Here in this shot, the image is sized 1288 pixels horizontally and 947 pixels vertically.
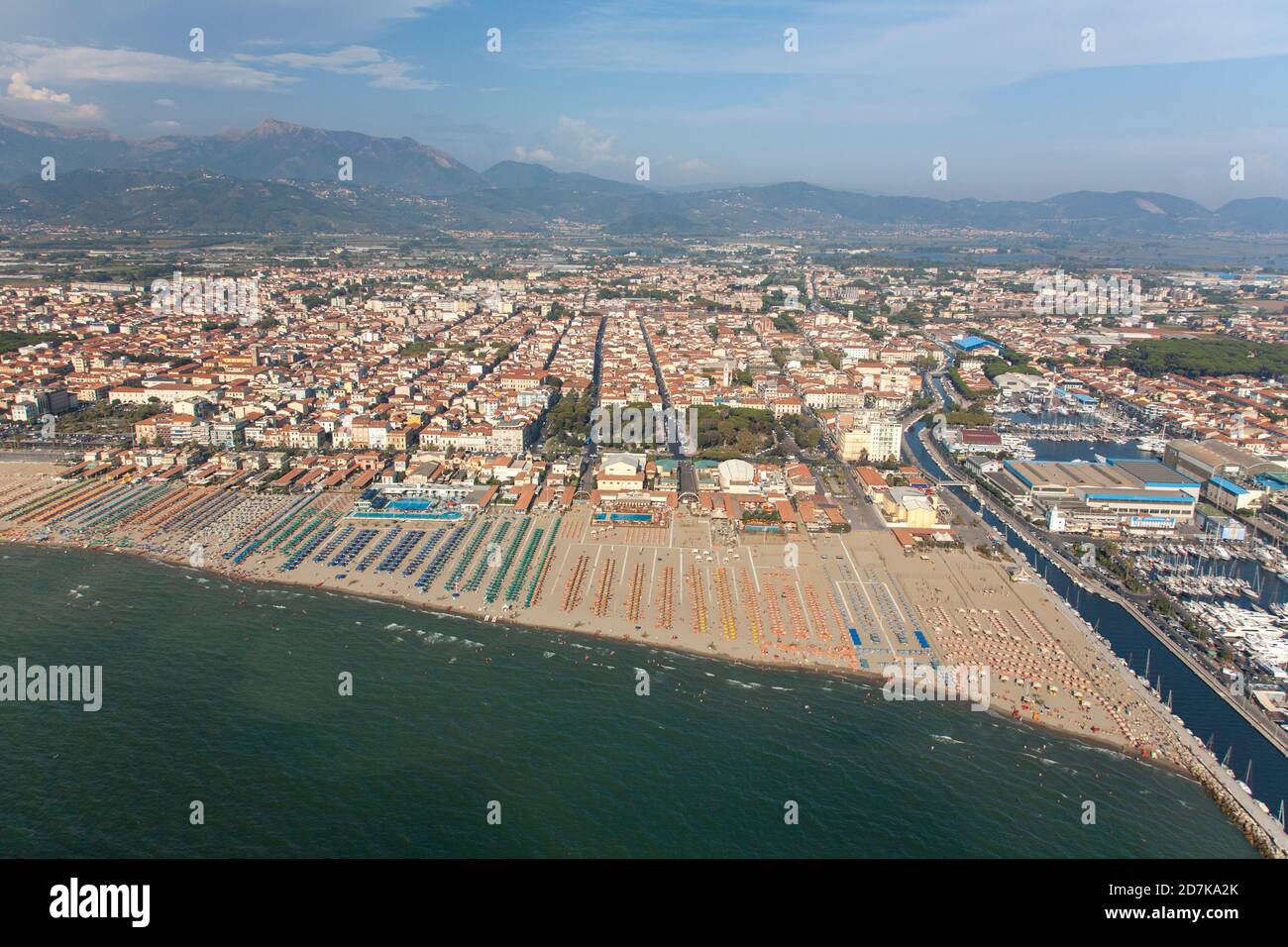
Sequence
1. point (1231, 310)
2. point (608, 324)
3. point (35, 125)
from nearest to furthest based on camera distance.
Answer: point (608, 324), point (1231, 310), point (35, 125)

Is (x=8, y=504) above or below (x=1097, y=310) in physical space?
below

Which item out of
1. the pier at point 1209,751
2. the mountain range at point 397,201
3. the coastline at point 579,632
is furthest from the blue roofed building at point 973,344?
the mountain range at point 397,201

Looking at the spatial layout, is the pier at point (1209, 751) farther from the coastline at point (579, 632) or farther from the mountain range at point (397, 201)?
the mountain range at point (397, 201)

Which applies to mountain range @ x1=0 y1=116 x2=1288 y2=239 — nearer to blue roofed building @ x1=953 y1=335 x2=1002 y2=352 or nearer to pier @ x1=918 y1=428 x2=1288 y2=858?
blue roofed building @ x1=953 y1=335 x2=1002 y2=352

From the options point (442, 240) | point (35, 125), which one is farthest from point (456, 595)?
point (35, 125)

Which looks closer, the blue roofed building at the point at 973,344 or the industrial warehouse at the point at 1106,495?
the industrial warehouse at the point at 1106,495
